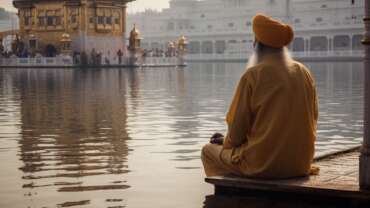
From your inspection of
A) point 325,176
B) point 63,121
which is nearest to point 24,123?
point 63,121

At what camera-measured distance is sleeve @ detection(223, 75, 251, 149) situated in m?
5.03

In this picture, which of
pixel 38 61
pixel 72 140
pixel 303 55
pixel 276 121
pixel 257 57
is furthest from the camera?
pixel 303 55

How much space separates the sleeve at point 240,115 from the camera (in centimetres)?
503

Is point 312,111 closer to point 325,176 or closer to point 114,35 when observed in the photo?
point 325,176

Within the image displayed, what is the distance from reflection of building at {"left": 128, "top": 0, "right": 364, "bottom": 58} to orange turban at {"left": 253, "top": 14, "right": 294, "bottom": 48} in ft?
229

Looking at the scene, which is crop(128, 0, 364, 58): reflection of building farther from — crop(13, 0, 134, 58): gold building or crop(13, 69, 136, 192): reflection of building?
crop(13, 69, 136, 192): reflection of building

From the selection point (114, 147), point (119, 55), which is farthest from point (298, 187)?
point (119, 55)

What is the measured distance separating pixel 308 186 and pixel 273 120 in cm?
50

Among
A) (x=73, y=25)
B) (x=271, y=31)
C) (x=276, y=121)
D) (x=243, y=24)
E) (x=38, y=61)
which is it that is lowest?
(x=38, y=61)

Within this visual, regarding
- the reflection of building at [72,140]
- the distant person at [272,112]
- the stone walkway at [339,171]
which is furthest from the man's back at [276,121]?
the reflection of building at [72,140]

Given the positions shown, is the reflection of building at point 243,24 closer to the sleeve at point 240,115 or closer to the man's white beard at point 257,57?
the man's white beard at point 257,57

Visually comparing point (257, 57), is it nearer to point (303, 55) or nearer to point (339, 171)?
point (339, 171)

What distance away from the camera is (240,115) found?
5043 mm

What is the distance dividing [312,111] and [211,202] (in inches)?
38.0
